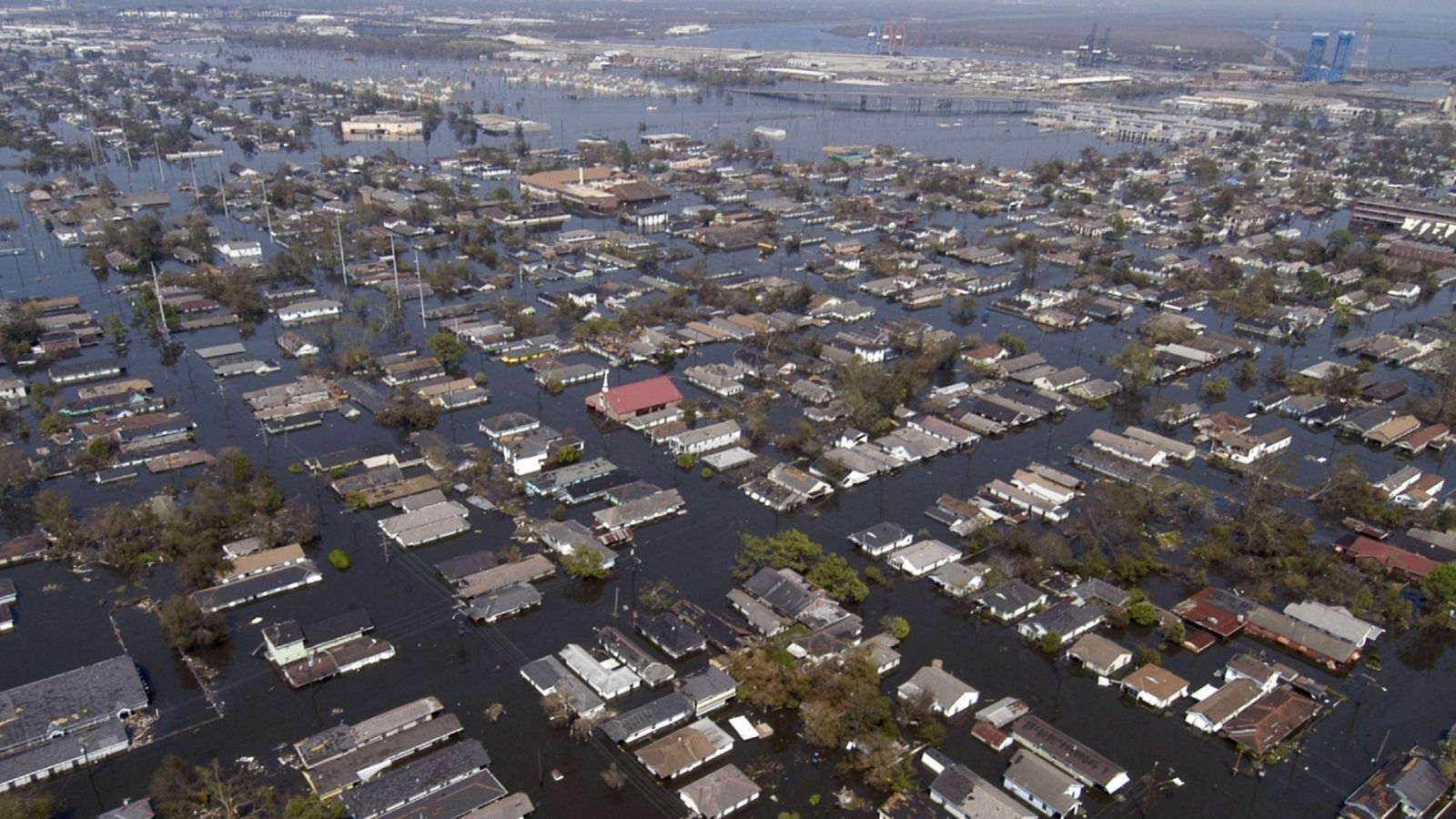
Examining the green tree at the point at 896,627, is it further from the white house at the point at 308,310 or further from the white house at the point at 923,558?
the white house at the point at 308,310

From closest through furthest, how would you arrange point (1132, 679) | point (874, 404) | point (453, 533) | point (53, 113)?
point (1132, 679) < point (453, 533) < point (874, 404) < point (53, 113)

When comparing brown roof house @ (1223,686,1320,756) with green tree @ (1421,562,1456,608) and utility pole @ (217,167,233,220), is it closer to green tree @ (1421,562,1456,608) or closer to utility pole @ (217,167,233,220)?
green tree @ (1421,562,1456,608)

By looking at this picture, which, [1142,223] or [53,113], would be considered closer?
[1142,223]

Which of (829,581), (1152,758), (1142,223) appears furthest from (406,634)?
(1142,223)

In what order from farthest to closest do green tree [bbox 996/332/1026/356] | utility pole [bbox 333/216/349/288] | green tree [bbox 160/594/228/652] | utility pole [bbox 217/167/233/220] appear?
utility pole [bbox 217/167/233/220] → utility pole [bbox 333/216/349/288] → green tree [bbox 996/332/1026/356] → green tree [bbox 160/594/228/652]

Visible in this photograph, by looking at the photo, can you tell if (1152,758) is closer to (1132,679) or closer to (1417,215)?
(1132,679)

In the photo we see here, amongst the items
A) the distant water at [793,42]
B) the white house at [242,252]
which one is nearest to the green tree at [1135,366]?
the white house at [242,252]

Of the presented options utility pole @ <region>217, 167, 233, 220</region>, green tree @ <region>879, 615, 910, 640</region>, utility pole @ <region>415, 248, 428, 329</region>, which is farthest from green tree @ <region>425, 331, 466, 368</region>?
utility pole @ <region>217, 167, 233, 220</region>
